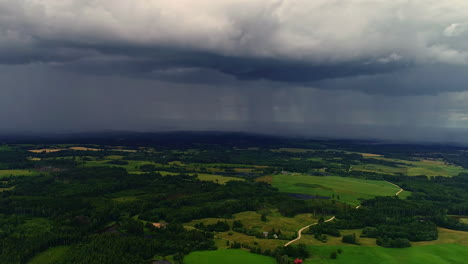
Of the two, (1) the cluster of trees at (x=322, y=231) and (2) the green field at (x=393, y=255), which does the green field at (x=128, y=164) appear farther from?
(2) the green field at (x=393, y=255)

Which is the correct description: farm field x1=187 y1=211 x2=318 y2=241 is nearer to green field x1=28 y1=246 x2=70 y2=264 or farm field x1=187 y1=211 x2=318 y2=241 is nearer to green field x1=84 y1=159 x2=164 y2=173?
green field x1=28 y1=246 x2=70 y2=264

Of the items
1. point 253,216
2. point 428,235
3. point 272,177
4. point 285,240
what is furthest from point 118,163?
point 428,235

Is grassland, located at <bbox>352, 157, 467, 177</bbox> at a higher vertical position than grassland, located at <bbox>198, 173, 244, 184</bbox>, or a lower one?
higher

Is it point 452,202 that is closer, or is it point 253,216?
point 253,216

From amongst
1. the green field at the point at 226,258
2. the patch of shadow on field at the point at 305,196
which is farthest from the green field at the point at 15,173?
the patch of shadow on field at the point at 305,196

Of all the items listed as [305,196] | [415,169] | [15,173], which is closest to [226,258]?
[305,196]

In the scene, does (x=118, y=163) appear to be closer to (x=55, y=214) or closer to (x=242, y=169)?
(x=242, y=169)

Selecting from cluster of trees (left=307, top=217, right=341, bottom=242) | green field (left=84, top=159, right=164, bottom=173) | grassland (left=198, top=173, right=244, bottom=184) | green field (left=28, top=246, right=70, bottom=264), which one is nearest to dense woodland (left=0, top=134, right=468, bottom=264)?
cluster of trees (left=307, top=217, right=341, bottom=242)
